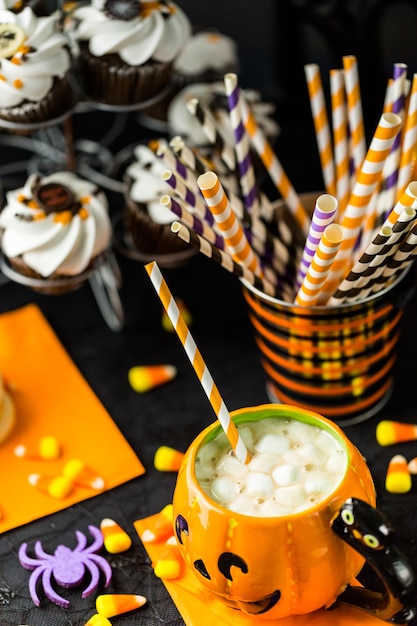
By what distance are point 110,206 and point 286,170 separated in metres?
0.30

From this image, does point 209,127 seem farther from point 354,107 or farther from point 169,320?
point 169,320

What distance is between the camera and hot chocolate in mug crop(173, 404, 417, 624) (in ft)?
2.47

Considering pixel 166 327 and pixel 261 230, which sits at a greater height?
pixel 261 230

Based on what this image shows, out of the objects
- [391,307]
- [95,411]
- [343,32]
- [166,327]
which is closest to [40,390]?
[95,411]

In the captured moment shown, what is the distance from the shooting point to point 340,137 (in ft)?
3.60

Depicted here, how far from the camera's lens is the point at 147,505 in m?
1.02

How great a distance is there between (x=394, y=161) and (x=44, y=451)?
1.80 feet

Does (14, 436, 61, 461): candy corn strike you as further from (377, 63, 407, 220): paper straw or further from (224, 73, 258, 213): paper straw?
(377, 63, 407, 220): paper straw

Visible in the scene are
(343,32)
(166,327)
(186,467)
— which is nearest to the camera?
(186,467)

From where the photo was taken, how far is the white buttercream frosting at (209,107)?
1.33m

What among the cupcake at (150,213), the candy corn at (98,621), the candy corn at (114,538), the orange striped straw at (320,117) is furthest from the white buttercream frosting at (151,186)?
the candy corn at (98,621)

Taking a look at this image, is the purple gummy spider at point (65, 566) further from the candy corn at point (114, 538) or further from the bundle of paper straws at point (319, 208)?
the bundle of paper straws at point (319, 208)

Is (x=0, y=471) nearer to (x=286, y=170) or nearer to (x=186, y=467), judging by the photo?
(x=186, y=467)

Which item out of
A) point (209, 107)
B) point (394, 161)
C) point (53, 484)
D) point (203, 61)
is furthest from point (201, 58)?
point (53, 484)
